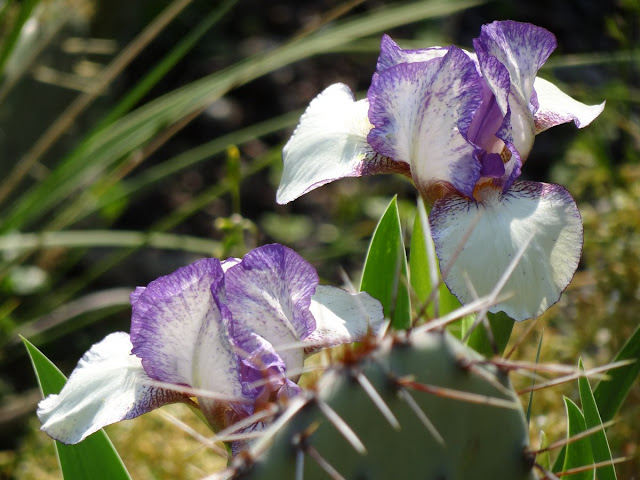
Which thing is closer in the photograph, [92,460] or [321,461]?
[321,461]

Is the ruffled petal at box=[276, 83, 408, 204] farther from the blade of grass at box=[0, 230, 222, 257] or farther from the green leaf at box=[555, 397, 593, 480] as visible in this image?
the blade of grass at box=[0, 230, 222, 257]

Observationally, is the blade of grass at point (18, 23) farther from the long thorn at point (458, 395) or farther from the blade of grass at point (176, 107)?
the long thorn at point (458, 395)

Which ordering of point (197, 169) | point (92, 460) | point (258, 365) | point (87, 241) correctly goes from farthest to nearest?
point (197, 169) → point (87, 241) → point (92, 460) → point (258, 365)

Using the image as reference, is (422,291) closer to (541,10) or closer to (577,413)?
(577,413)

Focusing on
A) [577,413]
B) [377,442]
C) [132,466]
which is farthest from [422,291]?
[132,466]

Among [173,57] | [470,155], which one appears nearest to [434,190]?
[470,155]

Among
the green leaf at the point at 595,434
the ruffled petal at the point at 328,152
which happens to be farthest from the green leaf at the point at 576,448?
the ruffled petal at the point at 328,152

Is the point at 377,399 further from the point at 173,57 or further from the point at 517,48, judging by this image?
the point at 173,57
